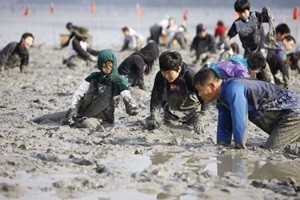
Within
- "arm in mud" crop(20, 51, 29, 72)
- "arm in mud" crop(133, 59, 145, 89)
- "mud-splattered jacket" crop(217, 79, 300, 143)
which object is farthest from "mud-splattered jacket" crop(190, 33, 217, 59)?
"mud-splattered jacket" crop(217, 79, 300, 143)

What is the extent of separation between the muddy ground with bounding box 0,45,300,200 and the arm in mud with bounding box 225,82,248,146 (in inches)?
12.2

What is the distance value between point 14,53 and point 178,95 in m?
6.42

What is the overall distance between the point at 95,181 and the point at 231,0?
5268 cm

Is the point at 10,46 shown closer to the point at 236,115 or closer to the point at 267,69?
the point at 267,69

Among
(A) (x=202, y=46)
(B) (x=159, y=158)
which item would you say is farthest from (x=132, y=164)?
(A) (x=202, y=46)

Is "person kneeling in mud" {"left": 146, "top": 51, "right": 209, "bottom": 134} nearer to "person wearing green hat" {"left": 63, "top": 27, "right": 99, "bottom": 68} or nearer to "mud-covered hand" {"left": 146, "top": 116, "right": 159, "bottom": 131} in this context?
"mud-covered hand" {"left": 146, "top": 116, "right": 159, "bottom": 131}

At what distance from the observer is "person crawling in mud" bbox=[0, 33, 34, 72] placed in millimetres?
13271

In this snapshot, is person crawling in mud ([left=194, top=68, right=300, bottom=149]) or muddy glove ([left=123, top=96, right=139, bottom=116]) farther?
muddy glove ([left=123, top=96, right=139, bottom=116])

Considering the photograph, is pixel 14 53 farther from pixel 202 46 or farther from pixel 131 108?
pixel 131 108

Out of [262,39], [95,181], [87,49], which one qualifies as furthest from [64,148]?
[87,49]

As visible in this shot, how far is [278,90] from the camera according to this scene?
6602 mm

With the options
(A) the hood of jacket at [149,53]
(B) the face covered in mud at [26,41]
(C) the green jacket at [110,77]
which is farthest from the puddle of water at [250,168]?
(B) the face covered in mud at [26,41]

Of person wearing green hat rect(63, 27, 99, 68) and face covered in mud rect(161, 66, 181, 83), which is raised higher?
face covered in mud rect(161, 66, 181, 83)

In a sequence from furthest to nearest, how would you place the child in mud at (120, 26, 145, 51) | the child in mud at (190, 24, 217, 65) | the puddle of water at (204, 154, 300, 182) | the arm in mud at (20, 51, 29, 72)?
the child in mud at (120, 26, 145, 51) → the child in mud at (190, 24, 217, 65) → the arm in mud at (20, 51, 29, 72) → the puddle of water at (204, 154, 300, 182)
